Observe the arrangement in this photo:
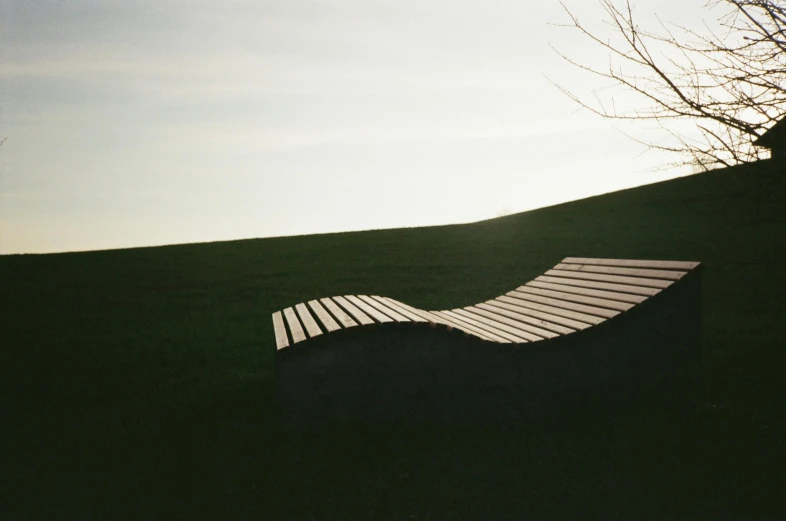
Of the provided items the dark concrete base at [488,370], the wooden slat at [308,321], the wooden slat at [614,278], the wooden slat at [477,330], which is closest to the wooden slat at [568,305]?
the dark concrete base at [488,370]

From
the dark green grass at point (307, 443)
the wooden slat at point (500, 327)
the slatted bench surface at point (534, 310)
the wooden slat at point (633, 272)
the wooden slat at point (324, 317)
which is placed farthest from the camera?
the wooden slat at point (633, 272)

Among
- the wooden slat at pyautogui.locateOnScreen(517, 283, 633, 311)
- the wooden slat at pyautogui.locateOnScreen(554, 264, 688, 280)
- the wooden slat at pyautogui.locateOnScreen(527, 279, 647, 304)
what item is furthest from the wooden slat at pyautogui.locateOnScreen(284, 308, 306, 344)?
the wooden slat at pyautogui.locateOnScreen(554, 264, 688, 280)

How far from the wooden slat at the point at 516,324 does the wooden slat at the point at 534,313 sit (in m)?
0.23

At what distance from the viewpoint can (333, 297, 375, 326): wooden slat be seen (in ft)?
14.7

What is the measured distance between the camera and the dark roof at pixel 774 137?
4.43 m

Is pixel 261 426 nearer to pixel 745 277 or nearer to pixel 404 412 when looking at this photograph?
pixel 404 412

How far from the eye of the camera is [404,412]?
4.55 m

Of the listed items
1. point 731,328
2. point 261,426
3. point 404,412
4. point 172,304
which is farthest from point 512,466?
point 172,304

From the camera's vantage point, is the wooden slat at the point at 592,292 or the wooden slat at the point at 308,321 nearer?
the wooden slat at the point at 308,321

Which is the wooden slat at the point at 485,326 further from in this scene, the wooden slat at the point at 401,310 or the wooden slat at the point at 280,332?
the wooden slat at the point at 280,332

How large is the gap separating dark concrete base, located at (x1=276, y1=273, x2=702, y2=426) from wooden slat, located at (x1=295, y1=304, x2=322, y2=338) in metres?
0.14

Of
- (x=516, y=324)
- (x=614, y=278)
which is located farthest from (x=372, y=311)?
(x=614, y=278)

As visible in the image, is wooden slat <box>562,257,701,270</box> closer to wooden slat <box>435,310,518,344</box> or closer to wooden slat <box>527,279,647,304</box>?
wooden slat <box>527,279,647,304</box>

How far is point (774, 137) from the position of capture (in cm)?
454
